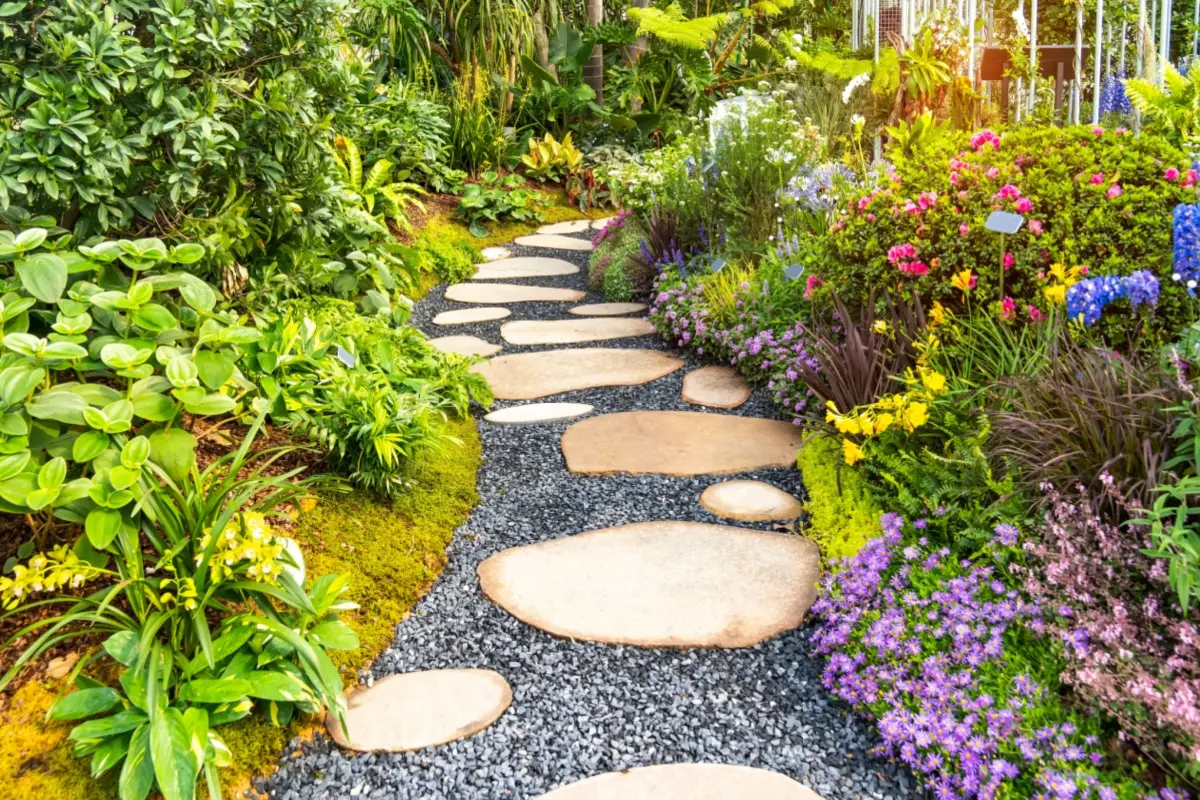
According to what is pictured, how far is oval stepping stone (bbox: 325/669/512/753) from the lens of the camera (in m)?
1.76

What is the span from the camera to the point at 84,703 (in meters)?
1.60

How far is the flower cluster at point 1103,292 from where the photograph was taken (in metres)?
2.23

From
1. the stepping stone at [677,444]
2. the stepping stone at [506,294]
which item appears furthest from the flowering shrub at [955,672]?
the stepping stone at [506,294]

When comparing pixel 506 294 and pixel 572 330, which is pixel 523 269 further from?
pixel 572 330

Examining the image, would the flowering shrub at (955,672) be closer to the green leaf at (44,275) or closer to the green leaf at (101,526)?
the green leaf at (101,526)

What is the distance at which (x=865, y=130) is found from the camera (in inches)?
260

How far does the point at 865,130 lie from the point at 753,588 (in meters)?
5.25

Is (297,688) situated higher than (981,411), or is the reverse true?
(981,411)

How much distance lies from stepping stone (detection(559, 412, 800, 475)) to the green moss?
0.52 feet

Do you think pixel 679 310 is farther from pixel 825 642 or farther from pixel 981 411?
pixel 825 642

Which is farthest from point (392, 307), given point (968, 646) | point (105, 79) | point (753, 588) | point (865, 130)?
point (865, 130)

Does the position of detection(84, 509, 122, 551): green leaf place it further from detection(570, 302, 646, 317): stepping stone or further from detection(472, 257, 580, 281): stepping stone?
detection(472, 257, 580, 281): stepping stone

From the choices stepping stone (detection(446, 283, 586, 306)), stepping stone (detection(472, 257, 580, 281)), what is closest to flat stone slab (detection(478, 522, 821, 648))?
stepping stone (detection(446, 283, 586, 306))

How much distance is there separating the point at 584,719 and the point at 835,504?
1.02 metres
